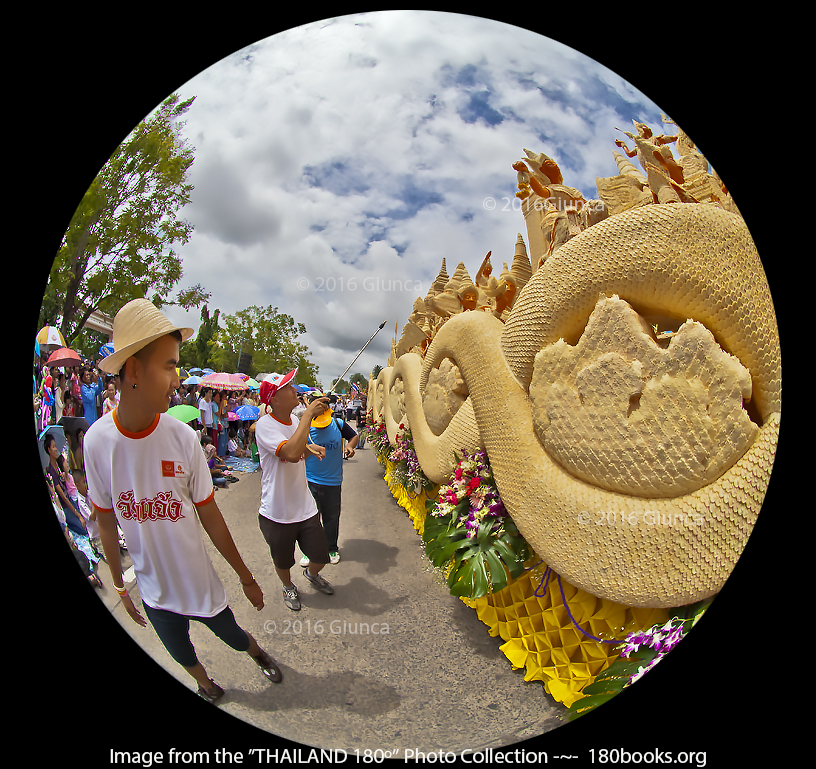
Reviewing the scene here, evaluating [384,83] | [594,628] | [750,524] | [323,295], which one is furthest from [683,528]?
[384,83]

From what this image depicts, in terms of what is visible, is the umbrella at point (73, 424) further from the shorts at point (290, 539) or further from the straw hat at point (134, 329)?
the shorts at point (290, 539)

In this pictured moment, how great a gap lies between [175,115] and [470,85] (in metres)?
1.47

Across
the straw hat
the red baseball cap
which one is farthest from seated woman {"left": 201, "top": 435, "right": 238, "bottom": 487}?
the straw hat

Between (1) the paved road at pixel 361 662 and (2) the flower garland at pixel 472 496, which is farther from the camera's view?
(2) the flower garland at pixel 472 496

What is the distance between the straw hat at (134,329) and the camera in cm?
215

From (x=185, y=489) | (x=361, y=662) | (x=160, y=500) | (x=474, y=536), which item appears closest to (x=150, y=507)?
(x=160, y=500)

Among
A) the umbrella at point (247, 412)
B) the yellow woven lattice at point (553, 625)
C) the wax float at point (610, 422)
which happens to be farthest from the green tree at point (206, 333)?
the yellow woven lattice at point (553, 625)

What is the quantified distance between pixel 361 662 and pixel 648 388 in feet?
5.85

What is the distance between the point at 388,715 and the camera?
7.64 ft

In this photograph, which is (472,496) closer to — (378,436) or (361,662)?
(378,436)

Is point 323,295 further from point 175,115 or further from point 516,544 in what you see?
point 516,544

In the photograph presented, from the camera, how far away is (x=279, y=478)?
2293 mm

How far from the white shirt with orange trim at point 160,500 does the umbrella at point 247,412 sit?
8.7 inches

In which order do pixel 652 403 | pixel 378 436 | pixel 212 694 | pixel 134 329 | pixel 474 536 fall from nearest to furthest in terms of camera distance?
pixel 652 403 → pixel 134 329 → pixel 212 694 → pixel 474 536 → pixel 378 436
